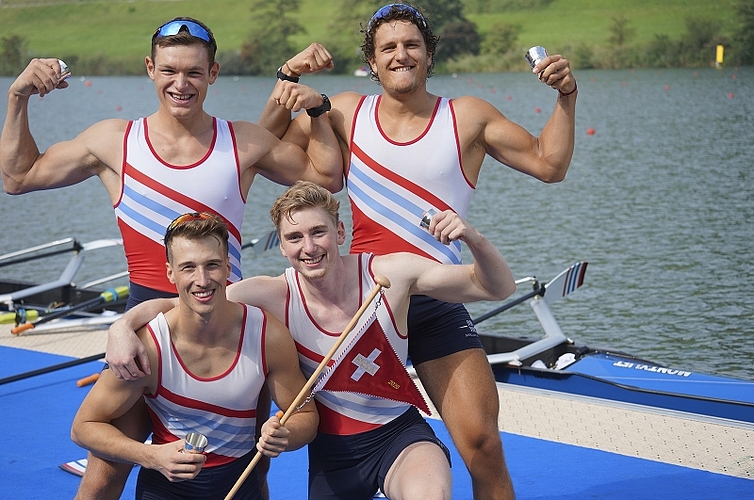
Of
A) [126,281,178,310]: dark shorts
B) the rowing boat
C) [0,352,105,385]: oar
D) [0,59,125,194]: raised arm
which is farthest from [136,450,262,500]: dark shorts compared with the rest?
the rowing boat

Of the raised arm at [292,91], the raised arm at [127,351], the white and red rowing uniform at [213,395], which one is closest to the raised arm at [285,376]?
the white and red rowing uniform at [213,395]

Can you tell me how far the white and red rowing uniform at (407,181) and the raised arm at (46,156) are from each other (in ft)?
3.02

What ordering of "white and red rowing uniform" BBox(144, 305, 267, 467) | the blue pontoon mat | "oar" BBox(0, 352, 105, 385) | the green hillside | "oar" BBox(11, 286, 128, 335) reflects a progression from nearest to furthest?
"white and red rowing uniform" BBox(144, 305, 267, 467), the blue pontoon mat, "oar" BBox(0, 352, 105, 385), "oar" BBox(11, 286, 128, 335), the green hillside

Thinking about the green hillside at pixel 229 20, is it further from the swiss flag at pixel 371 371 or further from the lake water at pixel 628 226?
the swiss flag at pixel 371 371

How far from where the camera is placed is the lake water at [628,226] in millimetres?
8555

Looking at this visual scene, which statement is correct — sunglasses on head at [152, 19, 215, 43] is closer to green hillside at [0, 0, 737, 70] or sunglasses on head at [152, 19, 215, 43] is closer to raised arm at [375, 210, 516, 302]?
raised arm at [375, 210, 516, 302]

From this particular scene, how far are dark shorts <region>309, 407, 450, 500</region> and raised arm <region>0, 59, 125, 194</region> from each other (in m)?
1.28

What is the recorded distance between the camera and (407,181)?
3.70 m

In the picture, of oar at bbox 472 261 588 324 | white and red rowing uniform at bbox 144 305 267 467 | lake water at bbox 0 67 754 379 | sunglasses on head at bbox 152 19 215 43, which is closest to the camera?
white and red rowing uniform at bbox 144 305 267 467

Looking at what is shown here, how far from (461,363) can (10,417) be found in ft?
10.6

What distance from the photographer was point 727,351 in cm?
779

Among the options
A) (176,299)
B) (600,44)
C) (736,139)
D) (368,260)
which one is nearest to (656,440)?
(368,260)

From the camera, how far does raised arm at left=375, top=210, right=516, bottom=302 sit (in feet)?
9.94

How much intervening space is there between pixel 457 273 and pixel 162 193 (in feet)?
3.67
